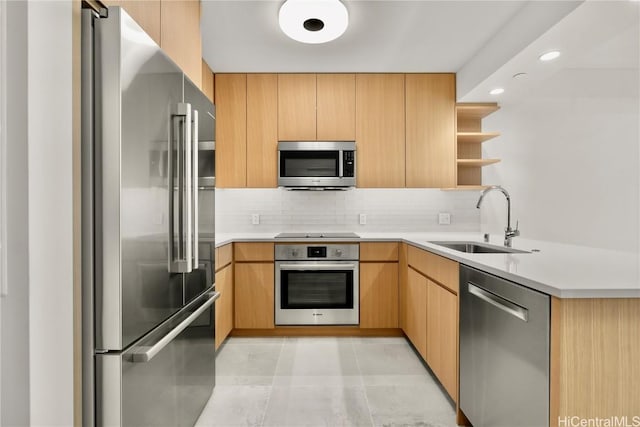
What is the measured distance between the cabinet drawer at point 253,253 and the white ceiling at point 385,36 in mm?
1634

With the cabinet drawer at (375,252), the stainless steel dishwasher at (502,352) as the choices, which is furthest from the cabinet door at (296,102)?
the stainless steel dishwasher at (502,352)

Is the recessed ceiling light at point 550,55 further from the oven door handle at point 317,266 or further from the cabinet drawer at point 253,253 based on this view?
the cabinet drawer at point 253,253

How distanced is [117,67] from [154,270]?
681 millimetres

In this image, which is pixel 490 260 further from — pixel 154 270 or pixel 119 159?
pixel 119 159

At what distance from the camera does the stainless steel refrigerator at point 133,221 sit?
107cm

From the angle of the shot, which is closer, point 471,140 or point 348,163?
point 348,163

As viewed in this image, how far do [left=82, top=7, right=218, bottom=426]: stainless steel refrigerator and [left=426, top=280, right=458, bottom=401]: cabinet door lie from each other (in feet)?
4.49

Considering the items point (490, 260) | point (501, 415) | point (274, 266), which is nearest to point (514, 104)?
point (490, 260)

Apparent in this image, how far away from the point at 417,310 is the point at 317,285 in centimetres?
92

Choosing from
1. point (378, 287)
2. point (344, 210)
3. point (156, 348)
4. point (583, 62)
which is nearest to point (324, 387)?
point (378, 287)

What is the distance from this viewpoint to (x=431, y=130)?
3467mm

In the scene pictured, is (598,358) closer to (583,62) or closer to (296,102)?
(583,62)

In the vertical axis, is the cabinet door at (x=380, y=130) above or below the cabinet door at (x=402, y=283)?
above

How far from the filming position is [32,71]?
34.8 inches
